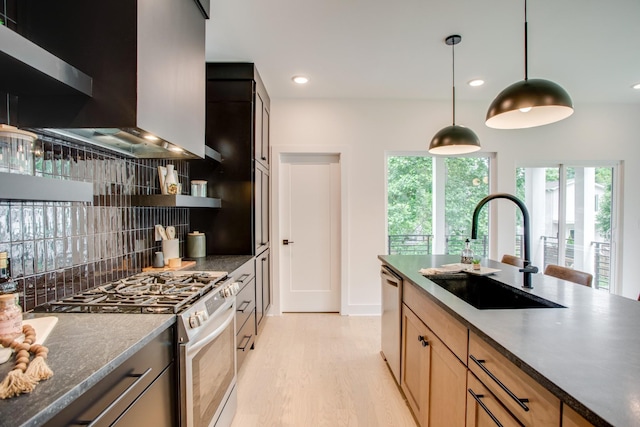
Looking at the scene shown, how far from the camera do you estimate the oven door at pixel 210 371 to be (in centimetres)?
124

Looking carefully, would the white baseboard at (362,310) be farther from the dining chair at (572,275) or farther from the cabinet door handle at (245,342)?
the dining chair at (572,275)

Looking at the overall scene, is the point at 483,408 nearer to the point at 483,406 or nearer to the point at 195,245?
the point at 483,406

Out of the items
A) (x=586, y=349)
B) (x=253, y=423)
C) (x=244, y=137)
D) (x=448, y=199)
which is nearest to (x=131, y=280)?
(x=253, y=423)

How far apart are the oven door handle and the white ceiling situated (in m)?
2.00

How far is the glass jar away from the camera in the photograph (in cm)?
89

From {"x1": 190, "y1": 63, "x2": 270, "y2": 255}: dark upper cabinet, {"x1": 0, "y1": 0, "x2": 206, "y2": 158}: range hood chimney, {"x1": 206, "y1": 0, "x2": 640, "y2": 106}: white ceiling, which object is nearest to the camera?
{"x1": 0, "y1": 0, "x2": 206, "y2": 158}: range hood chimney

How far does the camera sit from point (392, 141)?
12.7 ft

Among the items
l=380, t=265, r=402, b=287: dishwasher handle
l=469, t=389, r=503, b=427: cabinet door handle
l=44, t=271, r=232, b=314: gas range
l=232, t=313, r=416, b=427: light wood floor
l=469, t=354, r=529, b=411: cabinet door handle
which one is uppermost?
l=44, t=271, r=232, b=314: gas range

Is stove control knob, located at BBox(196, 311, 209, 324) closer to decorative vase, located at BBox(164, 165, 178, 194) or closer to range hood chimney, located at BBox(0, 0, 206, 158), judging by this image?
range hood chimney, located at BBox(0, 0, 206, 158)

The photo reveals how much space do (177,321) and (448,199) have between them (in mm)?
3685

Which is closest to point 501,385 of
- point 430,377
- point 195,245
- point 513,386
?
point 513,386

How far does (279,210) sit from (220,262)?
4.82 ft

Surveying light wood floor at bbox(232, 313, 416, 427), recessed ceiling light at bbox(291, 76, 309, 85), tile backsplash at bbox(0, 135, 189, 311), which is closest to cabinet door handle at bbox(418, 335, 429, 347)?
light wood floor at bbox(232, 313, 416, 427)

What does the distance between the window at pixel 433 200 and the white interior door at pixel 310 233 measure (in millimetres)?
777
